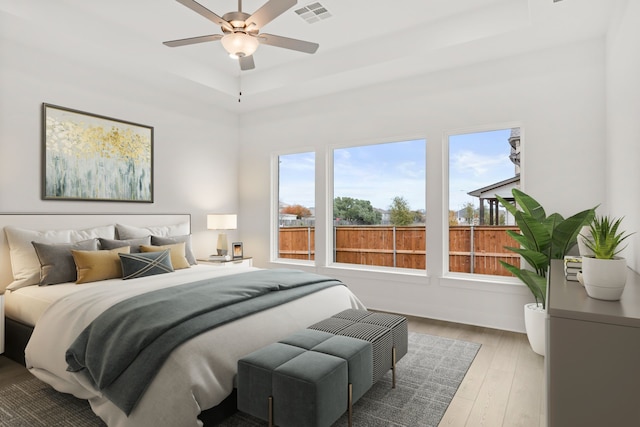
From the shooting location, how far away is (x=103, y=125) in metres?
4.00

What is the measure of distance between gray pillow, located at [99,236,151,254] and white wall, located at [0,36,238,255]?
0.57m

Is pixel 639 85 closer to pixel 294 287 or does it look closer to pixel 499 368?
pixel 499 368

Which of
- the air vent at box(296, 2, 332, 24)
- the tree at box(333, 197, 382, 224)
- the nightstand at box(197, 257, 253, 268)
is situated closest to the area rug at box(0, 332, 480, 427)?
the tree at box(333, 197, 382, 224)

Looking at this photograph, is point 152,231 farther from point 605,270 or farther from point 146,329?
point 605,270

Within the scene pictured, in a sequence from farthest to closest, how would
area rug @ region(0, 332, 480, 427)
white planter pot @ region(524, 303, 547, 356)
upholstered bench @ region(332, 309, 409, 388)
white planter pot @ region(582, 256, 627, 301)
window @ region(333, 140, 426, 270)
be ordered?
1. window @ region(333, 140, 426, 270)
2. white planter pot @ region(524, 303, 547, 356)
3. upholstered bench @ region(332, 309, 409, 388)
4. area rug @ region(0, 332, 480, 427)
5. white planter pot @ region(582, 256, 627, 301)

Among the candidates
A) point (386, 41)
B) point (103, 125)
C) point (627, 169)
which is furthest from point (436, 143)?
point (103, 125)

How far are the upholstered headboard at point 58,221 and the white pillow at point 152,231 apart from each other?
0.41 ft

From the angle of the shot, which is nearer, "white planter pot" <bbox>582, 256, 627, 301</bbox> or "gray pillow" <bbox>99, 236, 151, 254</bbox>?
"white planter pot" <bbox>582, 256, 627, 301</bbox>

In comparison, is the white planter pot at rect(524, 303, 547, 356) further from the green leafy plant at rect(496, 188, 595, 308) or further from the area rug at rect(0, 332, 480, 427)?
the area rug at rect(0, 332, 480, 427)

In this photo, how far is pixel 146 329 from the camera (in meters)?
2.00

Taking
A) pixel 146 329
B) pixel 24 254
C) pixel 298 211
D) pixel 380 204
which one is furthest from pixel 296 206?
pixel 146 329

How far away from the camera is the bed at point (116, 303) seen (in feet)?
6.06

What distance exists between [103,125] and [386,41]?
10.1ft

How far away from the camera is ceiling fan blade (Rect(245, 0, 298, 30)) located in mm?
2318
